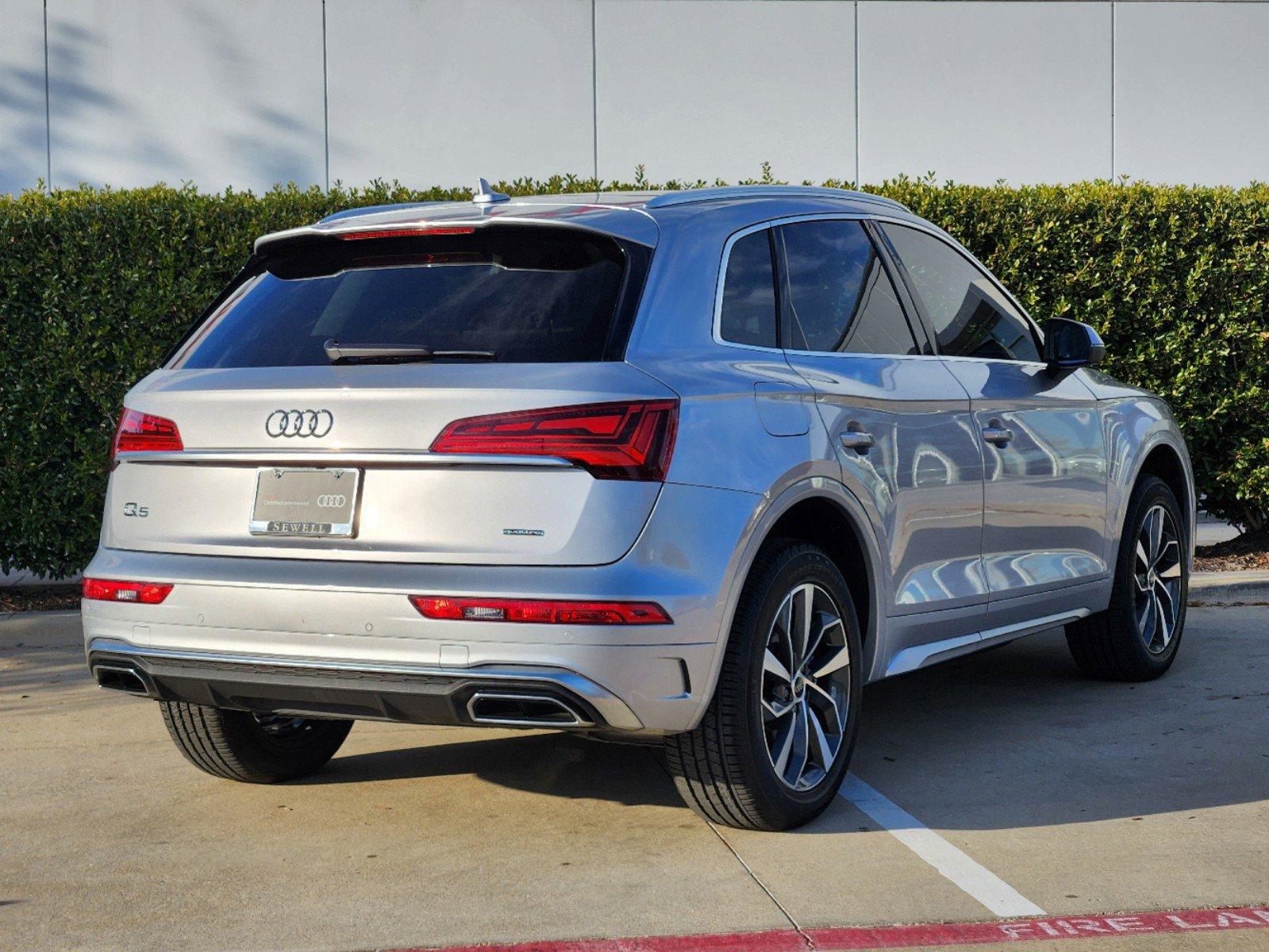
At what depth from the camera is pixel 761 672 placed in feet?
14.1

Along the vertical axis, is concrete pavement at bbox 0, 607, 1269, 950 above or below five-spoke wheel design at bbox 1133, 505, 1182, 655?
below

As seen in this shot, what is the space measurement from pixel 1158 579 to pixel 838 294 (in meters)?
2.61

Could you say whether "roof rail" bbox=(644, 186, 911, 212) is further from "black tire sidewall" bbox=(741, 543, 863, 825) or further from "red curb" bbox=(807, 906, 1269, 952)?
"red curb" bbox=(807, 906, 1269, 952)

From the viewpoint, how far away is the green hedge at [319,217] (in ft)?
29.6

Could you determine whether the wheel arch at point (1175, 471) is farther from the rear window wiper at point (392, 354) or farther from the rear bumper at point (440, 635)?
the rear window wiper at point (392, 354)

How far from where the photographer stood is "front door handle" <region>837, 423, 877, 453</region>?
4664 mm

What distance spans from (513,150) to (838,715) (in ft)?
29.7

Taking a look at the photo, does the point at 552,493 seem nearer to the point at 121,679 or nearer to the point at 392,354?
the point at 392,354

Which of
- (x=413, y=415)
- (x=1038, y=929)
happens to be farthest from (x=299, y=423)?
(x=1038, y=929)

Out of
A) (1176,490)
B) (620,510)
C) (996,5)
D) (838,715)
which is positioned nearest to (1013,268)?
(1176,490)

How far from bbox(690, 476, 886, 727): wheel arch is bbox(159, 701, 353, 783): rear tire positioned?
172cm

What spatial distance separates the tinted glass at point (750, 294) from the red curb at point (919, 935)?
5.28 ft

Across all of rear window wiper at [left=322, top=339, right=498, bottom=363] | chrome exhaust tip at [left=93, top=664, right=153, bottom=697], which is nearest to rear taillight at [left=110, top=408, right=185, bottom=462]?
rear window wiper at [left=322, top=339, right=498, bottom=363]

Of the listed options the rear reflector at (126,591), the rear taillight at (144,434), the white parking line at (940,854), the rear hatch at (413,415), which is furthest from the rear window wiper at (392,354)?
the white parking line at (940,854)
